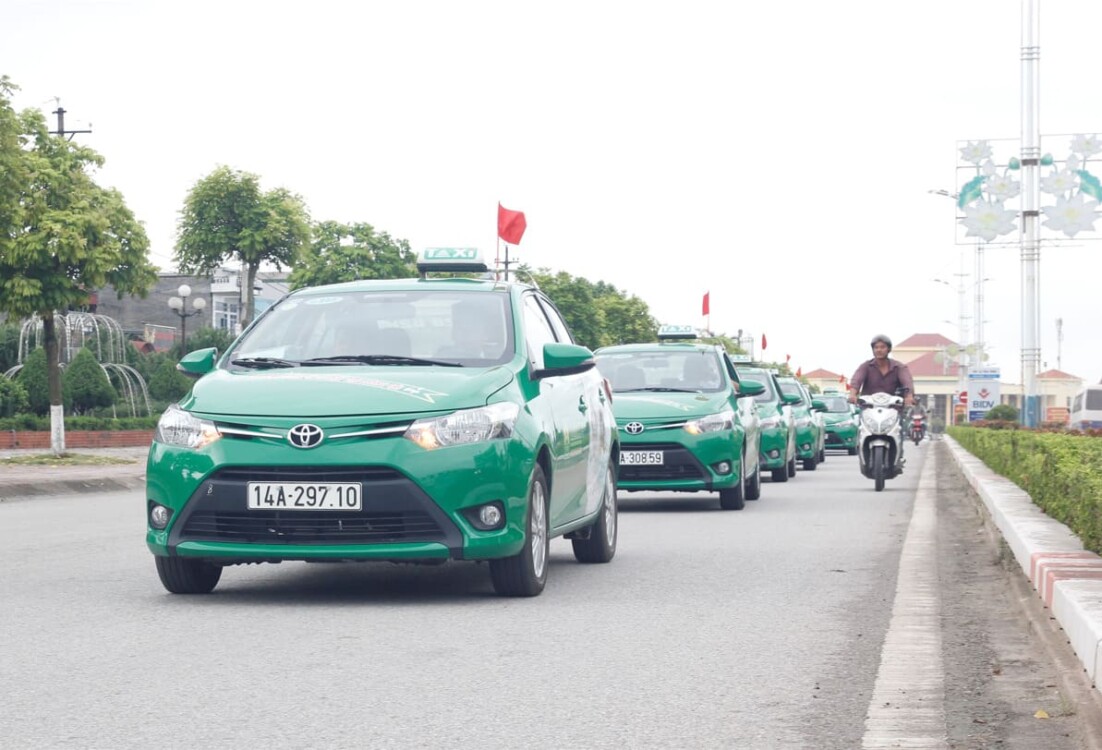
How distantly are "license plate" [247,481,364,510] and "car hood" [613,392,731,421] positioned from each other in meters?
7.79

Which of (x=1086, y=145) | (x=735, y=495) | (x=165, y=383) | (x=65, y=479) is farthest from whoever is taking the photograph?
(x=165, y=383)

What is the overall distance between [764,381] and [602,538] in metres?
13.4

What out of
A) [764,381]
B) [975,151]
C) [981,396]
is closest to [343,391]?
[764,381]

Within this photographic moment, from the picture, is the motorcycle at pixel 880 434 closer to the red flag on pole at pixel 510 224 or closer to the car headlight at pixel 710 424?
the car headlight at pixel 710 424

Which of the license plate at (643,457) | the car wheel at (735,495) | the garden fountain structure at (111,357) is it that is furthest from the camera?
the garden fountain structure at (111,357)

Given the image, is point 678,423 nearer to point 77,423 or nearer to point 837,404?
point 837,404

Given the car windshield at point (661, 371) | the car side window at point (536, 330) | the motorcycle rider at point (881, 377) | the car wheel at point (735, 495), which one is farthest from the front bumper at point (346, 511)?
the motorcycle rider at point (881, 377)

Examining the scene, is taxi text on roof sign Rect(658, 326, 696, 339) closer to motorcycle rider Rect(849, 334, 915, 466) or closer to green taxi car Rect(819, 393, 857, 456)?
motorcycle rider Rect(849, 334, 915, 466)

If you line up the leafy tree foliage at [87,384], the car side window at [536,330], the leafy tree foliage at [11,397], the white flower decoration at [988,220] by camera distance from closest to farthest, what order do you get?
the car side window at [536,330]
the white flower decoration at [988,220]
the leafy tree foliage at [11,397]
the leafy tree foliage at [87,384]

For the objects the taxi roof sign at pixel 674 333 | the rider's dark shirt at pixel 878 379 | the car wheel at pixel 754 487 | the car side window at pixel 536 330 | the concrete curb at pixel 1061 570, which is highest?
the taxi roof sign at pixel 674 333

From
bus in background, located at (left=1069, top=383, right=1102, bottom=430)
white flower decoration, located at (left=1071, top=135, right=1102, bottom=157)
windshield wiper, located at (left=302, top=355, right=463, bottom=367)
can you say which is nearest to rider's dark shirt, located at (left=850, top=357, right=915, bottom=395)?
windshield wiper, located at (left=302, top=355, right=463, bottom=367)

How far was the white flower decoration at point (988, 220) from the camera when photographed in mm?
39469

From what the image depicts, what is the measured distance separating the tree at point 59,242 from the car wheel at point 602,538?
17523 mm

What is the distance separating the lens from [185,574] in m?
8.38
